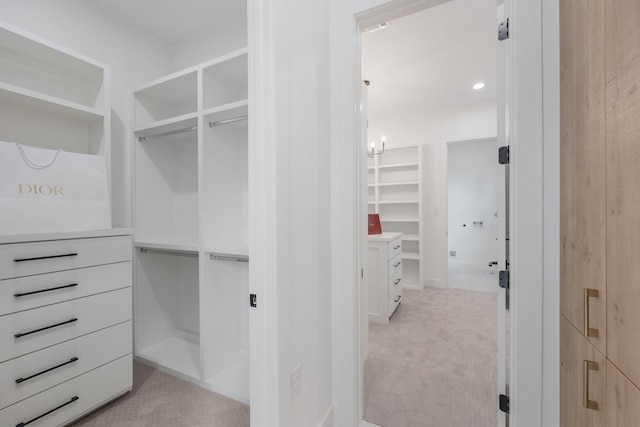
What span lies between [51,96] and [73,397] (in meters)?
1.90

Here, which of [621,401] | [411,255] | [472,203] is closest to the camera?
[621,401]

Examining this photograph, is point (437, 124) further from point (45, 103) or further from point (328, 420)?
point (45, 103)

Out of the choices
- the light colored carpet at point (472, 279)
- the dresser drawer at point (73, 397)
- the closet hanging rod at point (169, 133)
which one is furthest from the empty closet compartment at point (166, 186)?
the light colored carpet at point (472, 279)

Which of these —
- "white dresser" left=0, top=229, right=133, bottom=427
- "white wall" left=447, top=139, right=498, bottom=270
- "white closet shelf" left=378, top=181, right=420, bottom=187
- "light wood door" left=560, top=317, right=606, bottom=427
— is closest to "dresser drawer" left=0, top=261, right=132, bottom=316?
"white dresser" left=0, top=229, right=133, bottom=427

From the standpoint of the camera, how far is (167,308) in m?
2.58

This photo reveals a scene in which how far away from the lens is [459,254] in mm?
6180

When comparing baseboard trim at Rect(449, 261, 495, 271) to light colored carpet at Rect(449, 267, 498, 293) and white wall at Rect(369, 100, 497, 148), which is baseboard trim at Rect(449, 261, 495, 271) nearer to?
light colored carpet at Rect(449, 267, 498, 293)

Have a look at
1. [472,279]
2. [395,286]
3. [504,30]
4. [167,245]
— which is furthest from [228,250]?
[472,279]

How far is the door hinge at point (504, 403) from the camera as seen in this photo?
1.23 m

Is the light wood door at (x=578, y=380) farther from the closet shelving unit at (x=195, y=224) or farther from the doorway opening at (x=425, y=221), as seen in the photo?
the closet shelving unit at (x=195, y=224)

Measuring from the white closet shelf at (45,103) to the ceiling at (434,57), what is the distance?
244 cm

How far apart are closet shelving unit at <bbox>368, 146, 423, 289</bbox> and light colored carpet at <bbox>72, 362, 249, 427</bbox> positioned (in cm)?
343

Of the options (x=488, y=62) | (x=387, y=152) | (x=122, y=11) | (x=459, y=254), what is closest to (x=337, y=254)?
(x=122, y=11)

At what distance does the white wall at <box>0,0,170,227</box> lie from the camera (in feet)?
6.31
